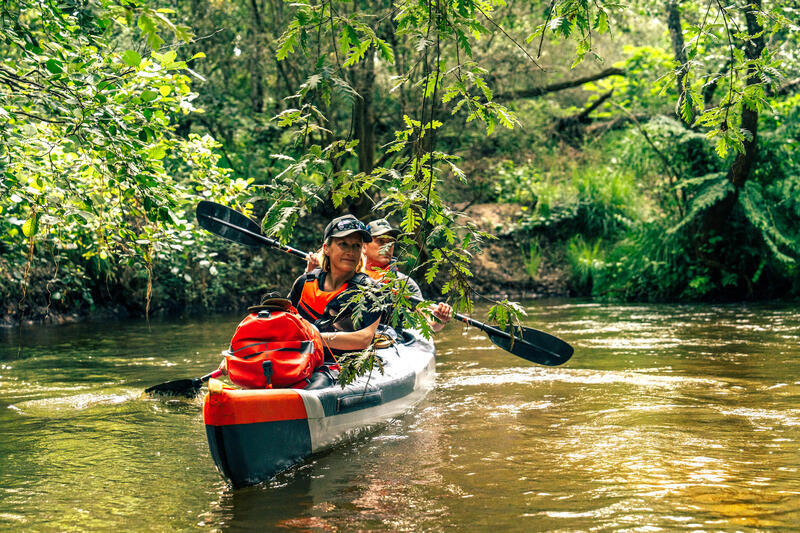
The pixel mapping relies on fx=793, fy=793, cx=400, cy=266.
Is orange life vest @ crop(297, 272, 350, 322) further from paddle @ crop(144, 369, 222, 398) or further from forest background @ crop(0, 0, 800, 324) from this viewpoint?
paddle @ crop(144, 369, 222, 398)

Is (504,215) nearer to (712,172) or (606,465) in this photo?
(712,172)

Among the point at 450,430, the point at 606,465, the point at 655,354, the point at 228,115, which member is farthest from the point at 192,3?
the point at 606,465

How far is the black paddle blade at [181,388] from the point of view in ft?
19.9

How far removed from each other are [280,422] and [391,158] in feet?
35.9

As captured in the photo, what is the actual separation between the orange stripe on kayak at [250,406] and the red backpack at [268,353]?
0.46 ft

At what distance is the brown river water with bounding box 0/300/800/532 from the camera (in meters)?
3.39

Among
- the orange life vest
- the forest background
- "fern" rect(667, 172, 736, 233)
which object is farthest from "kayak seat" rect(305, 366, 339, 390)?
"fern" rect(667, 172, 736, 233)

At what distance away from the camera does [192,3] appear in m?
13.4

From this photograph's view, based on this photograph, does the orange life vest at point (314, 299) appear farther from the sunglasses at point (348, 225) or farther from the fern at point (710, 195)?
the fern at point (710, 195)

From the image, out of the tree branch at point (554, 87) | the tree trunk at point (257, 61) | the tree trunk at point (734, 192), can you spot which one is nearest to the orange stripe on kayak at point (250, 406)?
the tree trunk at point (734, 192)

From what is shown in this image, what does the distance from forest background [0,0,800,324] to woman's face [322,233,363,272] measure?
1.66 feet

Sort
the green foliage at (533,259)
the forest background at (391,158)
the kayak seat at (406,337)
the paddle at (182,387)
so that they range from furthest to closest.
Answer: the green foliage at (533,259) → the kayak seat at (406,337) → the paddle at (182,387) → the forest background at (391,158)

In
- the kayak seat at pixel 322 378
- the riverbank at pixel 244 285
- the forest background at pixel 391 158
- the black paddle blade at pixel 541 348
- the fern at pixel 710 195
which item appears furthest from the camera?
the riverbank at pixel 244 285

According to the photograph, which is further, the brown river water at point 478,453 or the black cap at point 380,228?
the black cap at point 380,228
